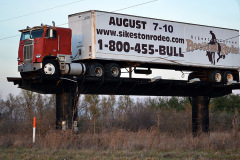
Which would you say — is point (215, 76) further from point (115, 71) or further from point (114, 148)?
point (114, 148)

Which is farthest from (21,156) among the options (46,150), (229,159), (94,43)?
(94,43)

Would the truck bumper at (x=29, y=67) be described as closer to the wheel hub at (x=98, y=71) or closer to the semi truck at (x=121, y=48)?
the semi truck at (x=121, y=48)

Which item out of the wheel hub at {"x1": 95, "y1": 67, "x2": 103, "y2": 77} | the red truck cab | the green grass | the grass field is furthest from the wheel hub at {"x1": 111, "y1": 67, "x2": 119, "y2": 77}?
the green grass

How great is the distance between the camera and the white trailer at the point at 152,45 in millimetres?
24016

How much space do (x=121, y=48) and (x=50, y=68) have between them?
4.99 m

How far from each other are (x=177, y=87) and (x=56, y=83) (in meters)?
9.33

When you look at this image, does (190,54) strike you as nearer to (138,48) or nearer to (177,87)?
(177,87)

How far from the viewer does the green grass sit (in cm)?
1552

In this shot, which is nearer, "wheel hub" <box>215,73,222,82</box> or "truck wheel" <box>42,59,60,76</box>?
"truck wheel" <box>42,59,60,76</box>

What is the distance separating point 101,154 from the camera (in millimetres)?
16453

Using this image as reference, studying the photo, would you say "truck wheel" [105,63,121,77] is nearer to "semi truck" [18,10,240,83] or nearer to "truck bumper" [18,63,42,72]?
"semi truck" [18,10,240,83]

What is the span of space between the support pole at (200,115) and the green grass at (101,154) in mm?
11439

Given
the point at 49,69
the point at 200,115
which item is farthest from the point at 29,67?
the point at 200,115

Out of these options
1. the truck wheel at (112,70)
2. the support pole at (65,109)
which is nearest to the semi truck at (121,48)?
the truck wheel at (112,70)
